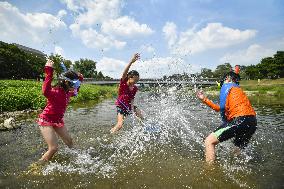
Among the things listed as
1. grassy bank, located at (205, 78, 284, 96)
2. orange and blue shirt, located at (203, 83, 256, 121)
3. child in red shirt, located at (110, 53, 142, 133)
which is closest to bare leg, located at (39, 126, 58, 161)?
child in red shirt, located at (110, 53, 142, 133)

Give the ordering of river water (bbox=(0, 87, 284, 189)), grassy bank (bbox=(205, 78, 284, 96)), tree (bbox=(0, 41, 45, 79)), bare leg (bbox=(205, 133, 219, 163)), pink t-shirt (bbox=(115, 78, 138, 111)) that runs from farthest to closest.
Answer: tree (bbox=(0, 41, 45, 79)) → grassy bank (bbox=(205, 78, 284, 96)) → pink t-shirt (bbox=(115, 78, 138, 111)) → bare leg (bbox=(205, 133, 219, 163)) → river water (bbox=(0, 87, 284, 189))

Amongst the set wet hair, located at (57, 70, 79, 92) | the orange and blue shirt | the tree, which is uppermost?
the tree

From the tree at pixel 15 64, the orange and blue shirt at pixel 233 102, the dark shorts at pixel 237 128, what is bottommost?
the dark shorts at pixel 237 128

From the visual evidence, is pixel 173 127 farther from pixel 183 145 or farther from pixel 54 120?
pixel 54 120

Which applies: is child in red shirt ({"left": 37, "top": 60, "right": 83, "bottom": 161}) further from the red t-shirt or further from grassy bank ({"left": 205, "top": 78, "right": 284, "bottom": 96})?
grassy bank ({"left": 205, "top": 78, "right": 284, "bottom": 96})

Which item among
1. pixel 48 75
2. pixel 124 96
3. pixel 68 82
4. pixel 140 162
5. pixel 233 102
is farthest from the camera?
pixel 124 96

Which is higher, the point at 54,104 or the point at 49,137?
the point at 54,104

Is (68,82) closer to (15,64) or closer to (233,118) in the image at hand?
(233,118)

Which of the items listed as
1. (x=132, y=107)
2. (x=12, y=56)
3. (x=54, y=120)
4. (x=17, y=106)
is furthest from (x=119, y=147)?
(x=12, y=56)

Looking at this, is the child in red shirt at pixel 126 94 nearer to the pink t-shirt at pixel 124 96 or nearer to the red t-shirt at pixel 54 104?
the pink t-shirt at pixel 124 96

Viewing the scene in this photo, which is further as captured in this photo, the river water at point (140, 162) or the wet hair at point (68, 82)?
the wet hair at point (68, 82)

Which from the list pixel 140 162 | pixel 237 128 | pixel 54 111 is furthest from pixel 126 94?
pixel 237 128

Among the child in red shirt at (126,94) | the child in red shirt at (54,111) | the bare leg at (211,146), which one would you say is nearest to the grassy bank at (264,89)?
the child in red shirt at (126,94)

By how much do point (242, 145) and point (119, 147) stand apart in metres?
3.75
